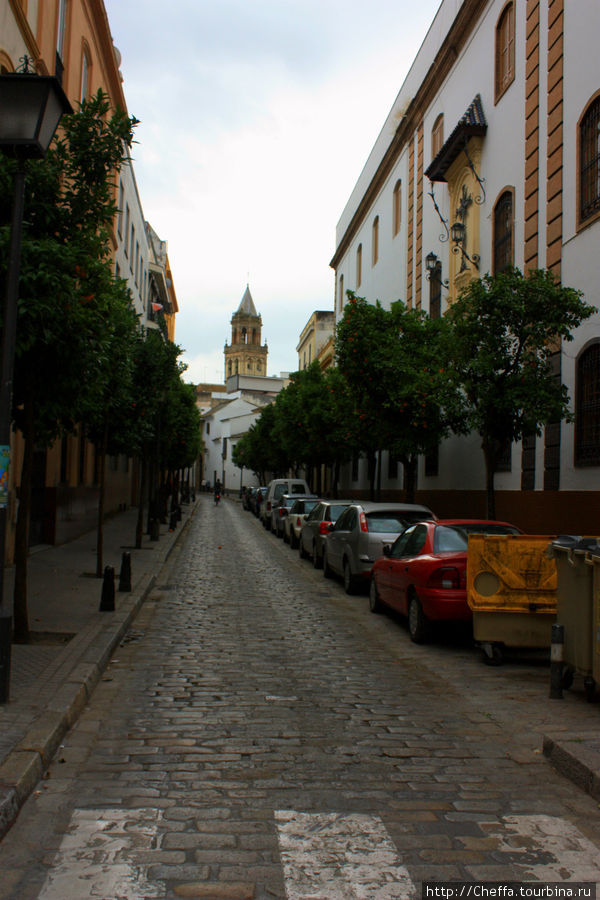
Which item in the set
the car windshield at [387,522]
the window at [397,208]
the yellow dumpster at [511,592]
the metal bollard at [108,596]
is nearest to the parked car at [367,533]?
the car windshield at [387,522]

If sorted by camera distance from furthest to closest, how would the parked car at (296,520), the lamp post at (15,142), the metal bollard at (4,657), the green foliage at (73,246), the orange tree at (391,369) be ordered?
1. the parked car at (296,520)
2. the orange tree at (391,369)
3. the green foliage at (73,246)
4. the lamp post at (15,142)
5. the metal bollard at (4,657)

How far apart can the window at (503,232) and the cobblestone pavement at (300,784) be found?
41.6ft

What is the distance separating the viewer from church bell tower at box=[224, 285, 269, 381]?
6132 inches

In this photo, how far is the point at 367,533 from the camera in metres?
13.6

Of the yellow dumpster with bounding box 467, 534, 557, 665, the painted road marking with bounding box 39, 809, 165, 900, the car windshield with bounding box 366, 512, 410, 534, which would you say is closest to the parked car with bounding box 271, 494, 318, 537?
the car windshield with bounding box 366, 512, 410, 534

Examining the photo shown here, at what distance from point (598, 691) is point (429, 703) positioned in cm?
139

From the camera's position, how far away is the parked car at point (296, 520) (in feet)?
80.1

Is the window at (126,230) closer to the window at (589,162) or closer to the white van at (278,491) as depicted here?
the white van at (278,491)

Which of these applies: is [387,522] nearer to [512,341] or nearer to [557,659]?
[512,341]

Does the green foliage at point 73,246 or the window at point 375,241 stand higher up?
the window at point 375,241

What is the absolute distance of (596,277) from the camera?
46.2 ft

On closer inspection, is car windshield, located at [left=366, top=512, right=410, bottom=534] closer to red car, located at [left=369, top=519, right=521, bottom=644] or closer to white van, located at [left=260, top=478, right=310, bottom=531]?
red car, located at [left=369, top=519, right=521, bottom=644]

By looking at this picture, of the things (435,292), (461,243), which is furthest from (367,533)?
(435,292)

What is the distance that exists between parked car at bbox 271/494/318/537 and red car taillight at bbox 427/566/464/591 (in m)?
18.9
